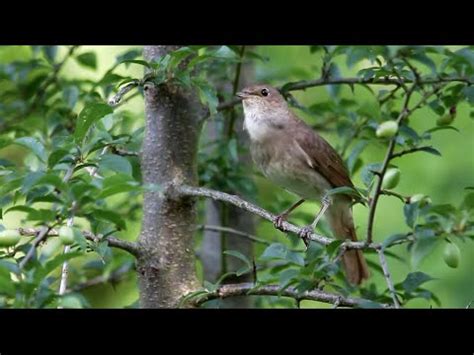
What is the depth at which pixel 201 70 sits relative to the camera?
3760mm

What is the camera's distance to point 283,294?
2564mm

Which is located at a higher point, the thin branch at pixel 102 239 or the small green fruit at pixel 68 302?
the thin branch at pixel 102 239

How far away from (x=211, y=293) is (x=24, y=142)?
0.77 meters

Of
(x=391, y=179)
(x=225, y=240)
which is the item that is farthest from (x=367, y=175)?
(x=225, y=240)

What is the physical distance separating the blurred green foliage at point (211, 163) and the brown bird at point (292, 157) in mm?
100

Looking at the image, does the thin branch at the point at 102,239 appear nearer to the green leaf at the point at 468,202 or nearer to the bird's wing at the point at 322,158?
the green leaf at the point at 468,202

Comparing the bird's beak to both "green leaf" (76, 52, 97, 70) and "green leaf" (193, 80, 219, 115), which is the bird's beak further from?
"green leaf" (193, 80, 219, 115)

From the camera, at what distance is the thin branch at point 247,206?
2437mm

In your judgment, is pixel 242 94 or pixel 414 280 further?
pixel 242 94

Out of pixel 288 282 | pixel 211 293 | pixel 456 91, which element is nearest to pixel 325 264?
pixel 288 282

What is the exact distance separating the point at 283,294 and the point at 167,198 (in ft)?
2.53

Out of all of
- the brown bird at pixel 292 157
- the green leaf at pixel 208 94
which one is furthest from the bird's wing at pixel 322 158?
the green leaf at pixel 208 94

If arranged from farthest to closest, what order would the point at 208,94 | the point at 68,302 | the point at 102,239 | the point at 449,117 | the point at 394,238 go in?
the point at 449,117 → the point at 208,94 → the point at 102,239 → the point at 394,238 → the point at 68,302

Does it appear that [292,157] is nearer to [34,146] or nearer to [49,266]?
[34,146]
